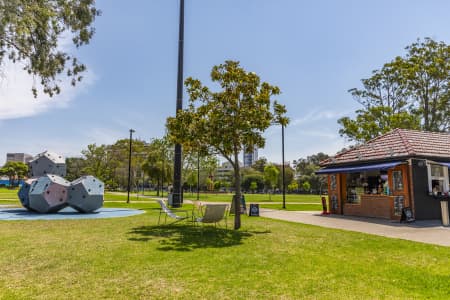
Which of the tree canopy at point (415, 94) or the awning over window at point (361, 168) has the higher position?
the tree canopy at point (415, 94)

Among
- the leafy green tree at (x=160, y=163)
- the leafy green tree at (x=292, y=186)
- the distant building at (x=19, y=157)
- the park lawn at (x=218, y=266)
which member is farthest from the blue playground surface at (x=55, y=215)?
the distant building at (x=19, y=157)

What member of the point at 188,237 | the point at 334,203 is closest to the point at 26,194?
the point at 188,237

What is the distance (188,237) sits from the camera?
8664mm

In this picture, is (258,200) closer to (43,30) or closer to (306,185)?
(43,30)

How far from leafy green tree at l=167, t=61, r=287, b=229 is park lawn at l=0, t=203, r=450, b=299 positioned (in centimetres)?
319

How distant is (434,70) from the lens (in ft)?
95.9

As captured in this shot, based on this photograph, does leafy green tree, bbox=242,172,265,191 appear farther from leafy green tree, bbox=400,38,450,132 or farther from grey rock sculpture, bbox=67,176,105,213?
grey rock sculpture, bbox=67,176,105,213

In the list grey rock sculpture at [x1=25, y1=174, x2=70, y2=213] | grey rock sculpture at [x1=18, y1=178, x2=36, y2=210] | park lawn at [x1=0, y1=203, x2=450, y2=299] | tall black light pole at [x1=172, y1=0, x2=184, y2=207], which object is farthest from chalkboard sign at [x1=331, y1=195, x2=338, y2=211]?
grey rock sculpture at [x1=18, y1=178, x2=36, y2=210]

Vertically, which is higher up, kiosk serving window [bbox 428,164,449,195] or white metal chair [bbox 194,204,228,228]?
kiosk serving window [bbox 428,164,449,195]

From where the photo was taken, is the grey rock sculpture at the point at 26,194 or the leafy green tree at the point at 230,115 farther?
the grey rock sculpture at the point at 26,194

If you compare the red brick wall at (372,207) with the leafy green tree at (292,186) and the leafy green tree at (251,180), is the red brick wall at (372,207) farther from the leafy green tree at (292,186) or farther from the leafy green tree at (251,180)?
the leafy green tree at (251,180)

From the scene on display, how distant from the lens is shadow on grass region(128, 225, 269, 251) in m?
7.48

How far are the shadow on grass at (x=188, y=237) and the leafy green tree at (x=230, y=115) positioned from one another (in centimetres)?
124

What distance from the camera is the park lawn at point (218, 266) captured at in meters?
4.27
